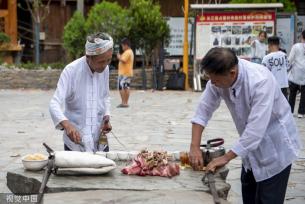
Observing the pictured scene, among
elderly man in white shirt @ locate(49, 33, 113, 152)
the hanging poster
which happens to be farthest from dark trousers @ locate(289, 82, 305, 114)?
elderly man in white shirt @ locate(49, 33, 113, 152)

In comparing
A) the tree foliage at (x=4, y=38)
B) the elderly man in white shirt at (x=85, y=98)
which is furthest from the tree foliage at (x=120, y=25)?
the elderly man in white shirt at (x=85, y=98)

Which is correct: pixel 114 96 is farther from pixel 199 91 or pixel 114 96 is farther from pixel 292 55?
pixel 292 55

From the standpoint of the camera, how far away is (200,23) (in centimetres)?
1784

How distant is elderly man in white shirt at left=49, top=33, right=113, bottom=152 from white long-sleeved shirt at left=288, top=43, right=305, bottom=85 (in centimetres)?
750

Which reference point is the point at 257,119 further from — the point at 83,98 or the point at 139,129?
the point at 139,129

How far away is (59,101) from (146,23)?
13627 millimetres

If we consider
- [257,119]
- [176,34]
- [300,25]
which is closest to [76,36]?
[176,34]

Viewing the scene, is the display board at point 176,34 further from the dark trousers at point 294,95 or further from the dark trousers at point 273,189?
the dark trousers at point 273,189

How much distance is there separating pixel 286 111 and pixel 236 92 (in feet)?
1.20

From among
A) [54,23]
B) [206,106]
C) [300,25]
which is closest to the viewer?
[206,106]

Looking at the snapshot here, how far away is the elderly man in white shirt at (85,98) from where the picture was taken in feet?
15.6

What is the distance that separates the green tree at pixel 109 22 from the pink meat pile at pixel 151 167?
44.7 feet

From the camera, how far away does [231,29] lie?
17.8m

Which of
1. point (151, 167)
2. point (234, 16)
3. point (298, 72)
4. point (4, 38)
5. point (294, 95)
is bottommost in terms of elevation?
point (294, 95)
